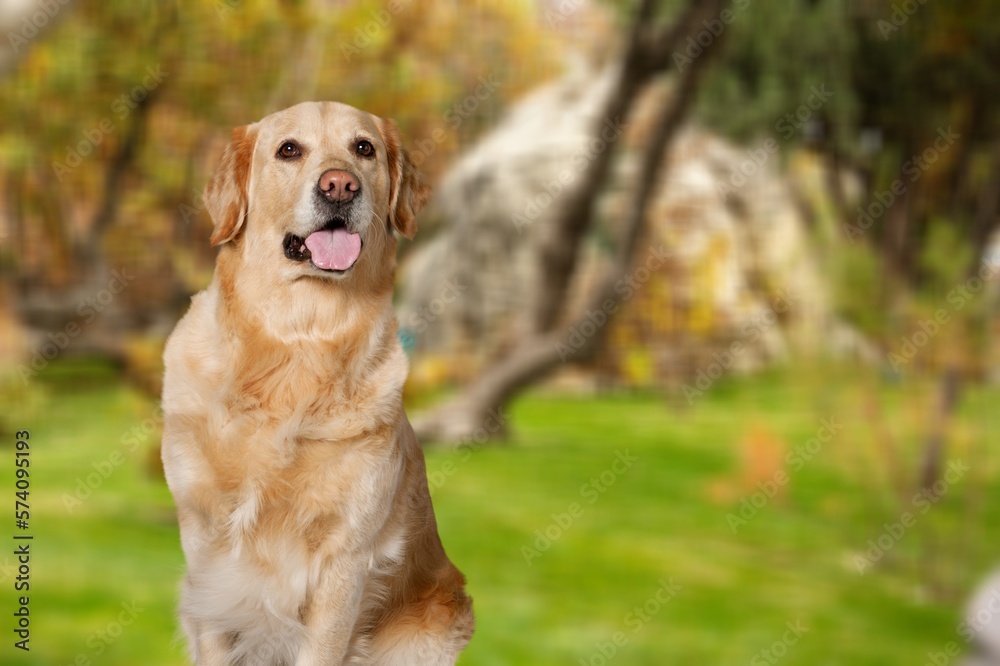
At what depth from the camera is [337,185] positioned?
6.20 ft

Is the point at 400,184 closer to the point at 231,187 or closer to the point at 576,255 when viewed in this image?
the point at 231,187

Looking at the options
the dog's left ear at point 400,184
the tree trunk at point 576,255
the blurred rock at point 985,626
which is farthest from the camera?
the tree trunk at point 576,255

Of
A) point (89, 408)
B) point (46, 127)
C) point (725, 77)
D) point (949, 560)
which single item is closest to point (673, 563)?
point (949, 560)

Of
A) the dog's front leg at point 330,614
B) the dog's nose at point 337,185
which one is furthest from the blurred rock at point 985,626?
the dog's nose at point 337,185

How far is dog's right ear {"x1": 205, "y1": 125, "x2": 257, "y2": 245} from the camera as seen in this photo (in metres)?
1.99

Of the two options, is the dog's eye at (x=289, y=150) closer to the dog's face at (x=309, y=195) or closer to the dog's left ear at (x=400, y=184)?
the dog's face at (x=309, y=195)

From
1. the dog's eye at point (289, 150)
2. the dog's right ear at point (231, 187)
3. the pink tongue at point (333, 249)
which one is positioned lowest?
the pink tongue at point (333, 249)

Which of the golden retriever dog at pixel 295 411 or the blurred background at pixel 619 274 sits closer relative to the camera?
the golden retriever dog at pixel 295 411

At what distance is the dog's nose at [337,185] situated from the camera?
1889 mm

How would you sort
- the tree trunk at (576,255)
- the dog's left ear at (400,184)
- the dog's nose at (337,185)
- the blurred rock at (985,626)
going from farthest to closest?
the tree trunk at (576,255)
the blurred rock at (985,626)
the dog's left ear at (400,184)
the dog's nose at (337,185)

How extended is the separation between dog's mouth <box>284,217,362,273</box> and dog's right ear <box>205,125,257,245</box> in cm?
12

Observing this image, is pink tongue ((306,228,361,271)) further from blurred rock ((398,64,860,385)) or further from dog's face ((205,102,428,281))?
blurred rock ((398,64,860,385))

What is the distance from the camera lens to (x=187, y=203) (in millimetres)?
4051

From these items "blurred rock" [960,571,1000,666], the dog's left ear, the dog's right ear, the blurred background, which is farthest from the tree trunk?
the dog's right ear
